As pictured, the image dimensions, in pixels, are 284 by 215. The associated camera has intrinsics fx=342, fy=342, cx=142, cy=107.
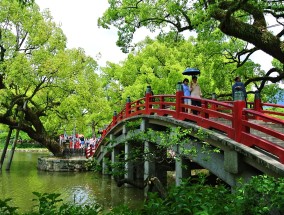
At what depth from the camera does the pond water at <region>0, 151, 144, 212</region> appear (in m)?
14.4

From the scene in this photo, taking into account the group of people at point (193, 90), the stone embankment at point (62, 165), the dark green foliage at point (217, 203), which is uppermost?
the group of people at point (193, 90)

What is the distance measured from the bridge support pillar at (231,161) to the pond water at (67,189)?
5.81 meters

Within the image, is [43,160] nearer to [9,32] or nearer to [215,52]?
[9,32]

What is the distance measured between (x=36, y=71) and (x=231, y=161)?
17626mm

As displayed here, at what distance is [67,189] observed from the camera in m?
17.7

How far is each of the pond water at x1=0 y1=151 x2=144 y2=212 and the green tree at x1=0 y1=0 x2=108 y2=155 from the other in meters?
4.54

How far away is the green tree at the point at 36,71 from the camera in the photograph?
74.0ft

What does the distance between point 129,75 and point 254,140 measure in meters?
22.8

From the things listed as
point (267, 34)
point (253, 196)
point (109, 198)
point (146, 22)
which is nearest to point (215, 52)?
point (146, 22)

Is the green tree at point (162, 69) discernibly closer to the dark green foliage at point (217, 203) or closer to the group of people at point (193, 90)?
the group of people at point (193, 90)

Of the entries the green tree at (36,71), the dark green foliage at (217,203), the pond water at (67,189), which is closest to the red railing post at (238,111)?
the dark green foliage at (217,203)

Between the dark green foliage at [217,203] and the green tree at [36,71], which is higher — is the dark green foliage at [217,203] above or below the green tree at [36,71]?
below

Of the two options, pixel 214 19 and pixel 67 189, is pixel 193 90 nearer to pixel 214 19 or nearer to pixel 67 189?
pixel 214 19

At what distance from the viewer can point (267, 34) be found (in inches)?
404
